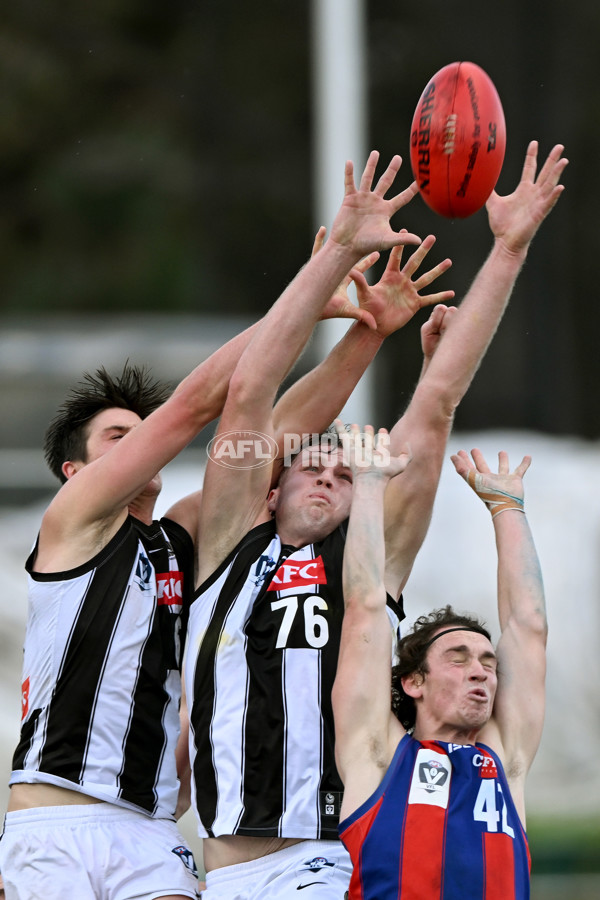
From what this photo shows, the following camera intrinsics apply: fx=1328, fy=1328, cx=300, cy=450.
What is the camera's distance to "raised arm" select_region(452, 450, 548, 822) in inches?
168

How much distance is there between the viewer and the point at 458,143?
4684 millimetres

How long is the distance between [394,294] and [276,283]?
16.2 meters

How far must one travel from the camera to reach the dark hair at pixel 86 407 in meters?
4.88

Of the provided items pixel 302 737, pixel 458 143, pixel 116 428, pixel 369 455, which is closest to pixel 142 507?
pixel 116 428

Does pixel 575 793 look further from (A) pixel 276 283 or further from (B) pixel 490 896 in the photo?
(A) pixel 276 283

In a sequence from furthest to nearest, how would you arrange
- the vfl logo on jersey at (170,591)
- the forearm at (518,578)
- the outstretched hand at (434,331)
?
the outstretched hand at (434,331) → the vfl logo on jersey at (170,591) → the forearm at (518,578)

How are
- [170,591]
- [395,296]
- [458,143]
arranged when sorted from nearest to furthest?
[170,591] < [458,143] < [395,296]

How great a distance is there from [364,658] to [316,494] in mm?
720

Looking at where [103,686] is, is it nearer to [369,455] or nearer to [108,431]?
[108,431]

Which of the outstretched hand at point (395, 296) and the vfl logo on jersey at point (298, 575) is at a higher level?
the outstretched hand at point (395, 296)

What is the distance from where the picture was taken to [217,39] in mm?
23438

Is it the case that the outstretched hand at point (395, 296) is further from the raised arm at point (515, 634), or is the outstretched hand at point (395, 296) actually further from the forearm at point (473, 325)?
the raised arm at point (515, 634)

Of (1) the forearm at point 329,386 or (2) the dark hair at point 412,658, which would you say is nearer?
(2) the dark hair at point 412,658

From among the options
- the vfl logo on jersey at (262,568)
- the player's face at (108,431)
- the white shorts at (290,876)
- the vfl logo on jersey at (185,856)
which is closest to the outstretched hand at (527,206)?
the vfl logo on jersey at (262,568)
